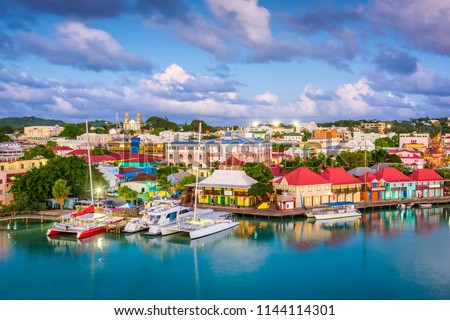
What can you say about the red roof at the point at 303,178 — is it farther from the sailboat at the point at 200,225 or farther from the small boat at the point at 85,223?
the small boat at the point at 85,223

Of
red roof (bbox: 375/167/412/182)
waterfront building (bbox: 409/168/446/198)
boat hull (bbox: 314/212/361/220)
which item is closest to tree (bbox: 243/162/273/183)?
boat hull (bbox: 314/212/361/220)

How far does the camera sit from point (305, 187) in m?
32.9

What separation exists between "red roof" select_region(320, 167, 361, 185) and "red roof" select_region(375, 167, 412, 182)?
6.73 feet

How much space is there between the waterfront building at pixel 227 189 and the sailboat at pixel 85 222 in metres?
7.26

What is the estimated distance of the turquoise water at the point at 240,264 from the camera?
1809 cm

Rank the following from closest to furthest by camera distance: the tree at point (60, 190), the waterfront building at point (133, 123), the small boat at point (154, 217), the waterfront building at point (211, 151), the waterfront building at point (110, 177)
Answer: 1. the small boat at point (154, 217)
2. the tree at point (60, 190)
3. the waterfront building at point (110, 177)
4. the waterfront building at point (211, 151)
5. the waterfront building at point (133, 123)

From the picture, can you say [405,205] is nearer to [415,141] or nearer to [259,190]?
[259,190]

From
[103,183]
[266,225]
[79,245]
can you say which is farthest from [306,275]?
[103,183]

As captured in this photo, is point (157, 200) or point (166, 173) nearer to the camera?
point (157, 200)

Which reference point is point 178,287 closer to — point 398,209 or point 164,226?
point 164,226

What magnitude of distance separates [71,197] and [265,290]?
18.6 meters

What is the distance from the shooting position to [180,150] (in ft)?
184

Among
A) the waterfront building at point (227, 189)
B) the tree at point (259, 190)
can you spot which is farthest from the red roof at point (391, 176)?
the waterfront building at point (227, 189)

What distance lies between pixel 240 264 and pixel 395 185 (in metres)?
20.3
